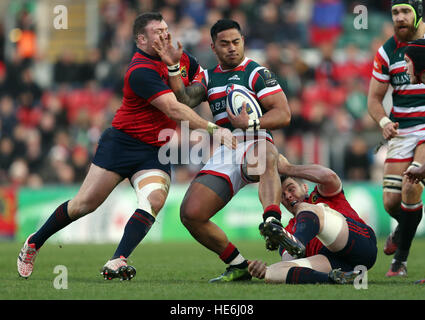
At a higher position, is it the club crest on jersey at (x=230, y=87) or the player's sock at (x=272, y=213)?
the club crest on jersey at (x=230, y=87)

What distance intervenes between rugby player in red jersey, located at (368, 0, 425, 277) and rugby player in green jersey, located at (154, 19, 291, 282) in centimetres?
149

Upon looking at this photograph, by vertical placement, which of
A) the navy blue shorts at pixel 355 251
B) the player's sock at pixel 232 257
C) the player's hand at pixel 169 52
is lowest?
the player's sock at pixel 232 257

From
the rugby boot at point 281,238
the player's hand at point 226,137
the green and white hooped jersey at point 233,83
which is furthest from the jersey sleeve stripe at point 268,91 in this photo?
the rugby boot at point 281,238

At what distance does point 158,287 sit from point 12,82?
13581 millimetres

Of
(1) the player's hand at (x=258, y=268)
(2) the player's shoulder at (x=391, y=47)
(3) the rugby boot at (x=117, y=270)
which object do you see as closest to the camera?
(1) the player's hand at (x=258, y=268)

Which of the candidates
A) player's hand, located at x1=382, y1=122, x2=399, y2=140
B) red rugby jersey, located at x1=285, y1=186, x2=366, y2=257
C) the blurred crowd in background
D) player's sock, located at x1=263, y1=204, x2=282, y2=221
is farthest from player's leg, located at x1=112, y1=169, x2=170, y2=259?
the blurred crowd in background

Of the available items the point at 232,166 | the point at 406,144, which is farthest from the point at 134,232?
the point at 406,144

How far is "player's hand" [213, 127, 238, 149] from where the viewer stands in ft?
24.6

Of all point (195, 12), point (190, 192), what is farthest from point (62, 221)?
point (195, 12)

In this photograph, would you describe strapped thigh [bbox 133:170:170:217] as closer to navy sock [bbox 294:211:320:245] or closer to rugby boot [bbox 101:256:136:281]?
rugby boot [bbox 101:256:136:281]

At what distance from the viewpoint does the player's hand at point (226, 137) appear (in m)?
7.51

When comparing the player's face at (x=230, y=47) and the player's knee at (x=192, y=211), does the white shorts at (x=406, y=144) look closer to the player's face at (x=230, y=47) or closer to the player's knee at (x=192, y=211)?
the player's face at (x=230, y=47)

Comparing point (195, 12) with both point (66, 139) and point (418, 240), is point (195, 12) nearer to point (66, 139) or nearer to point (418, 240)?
point (66, 139)

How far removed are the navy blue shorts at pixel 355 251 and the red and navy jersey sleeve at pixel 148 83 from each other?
2.16 m
